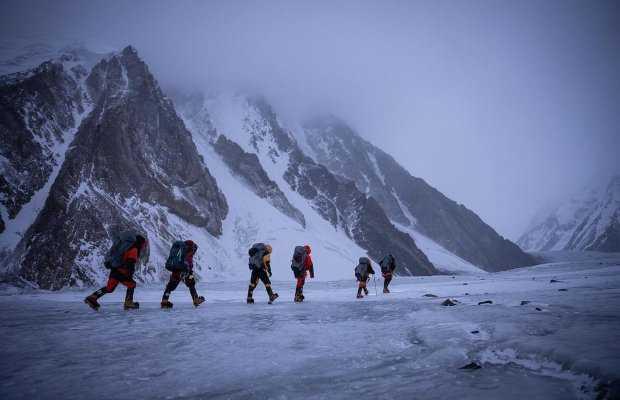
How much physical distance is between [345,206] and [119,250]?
86.1 metres

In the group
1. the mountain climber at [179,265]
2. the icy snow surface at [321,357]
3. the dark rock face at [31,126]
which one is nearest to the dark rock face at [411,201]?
the dark rock face at [31,126]

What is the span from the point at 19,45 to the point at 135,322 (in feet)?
225

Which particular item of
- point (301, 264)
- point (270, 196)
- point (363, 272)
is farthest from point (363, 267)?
point (270, 196)

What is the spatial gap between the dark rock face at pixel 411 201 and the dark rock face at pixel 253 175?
61.7 m

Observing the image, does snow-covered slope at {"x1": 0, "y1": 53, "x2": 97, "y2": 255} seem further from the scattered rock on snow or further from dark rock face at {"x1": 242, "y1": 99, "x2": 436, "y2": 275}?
dark rock face at {"x1": 242, "y1": 99, "x2": 436, "y2": 275}

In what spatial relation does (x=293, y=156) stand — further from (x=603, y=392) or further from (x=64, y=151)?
(x=603, y=392)

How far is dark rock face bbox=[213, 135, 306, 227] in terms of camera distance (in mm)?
73000

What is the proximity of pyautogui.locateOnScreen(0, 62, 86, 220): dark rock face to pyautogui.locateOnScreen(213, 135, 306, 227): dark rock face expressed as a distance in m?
34.5

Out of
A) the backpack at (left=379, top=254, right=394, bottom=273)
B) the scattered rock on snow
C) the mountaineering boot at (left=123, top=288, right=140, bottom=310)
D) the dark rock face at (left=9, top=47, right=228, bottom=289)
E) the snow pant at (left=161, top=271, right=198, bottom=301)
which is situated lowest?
the mountaineering boot at (left=123, top=288, right=140, bottom=310)

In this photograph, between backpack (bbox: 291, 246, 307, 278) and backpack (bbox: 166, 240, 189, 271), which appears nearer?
backpack (bbox: 166, 240, 189, 271)

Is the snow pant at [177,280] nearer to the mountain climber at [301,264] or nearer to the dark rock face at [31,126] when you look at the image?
the mountain climber at [301,264]

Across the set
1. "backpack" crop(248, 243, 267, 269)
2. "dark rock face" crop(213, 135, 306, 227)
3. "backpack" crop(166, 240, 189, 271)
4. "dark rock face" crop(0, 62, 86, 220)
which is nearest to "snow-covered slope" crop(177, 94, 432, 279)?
"dark rock face" crop(213, 135, 306, 227)

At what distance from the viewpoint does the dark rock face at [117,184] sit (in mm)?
28281

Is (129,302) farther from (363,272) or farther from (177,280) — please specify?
(363,272)
